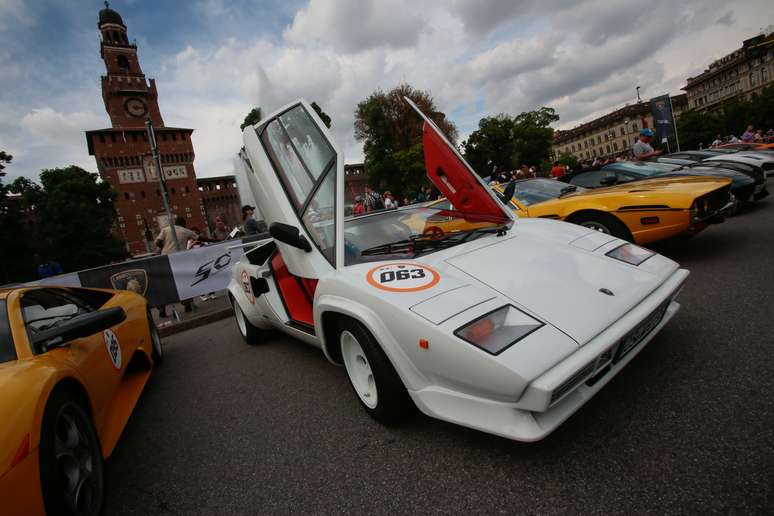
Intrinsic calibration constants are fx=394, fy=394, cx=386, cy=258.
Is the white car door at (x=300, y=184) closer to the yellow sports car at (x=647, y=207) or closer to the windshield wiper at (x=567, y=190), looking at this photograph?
the yellow sports car at (x=647, y=207)

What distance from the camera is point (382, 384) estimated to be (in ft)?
6.37

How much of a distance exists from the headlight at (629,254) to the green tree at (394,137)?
38.5 m

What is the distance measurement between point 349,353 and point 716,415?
5.68ft

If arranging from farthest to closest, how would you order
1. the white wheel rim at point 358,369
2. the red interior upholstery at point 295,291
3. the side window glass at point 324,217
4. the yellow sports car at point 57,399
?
the red interior upholstery at point 295,291 → the side window glass at point 324,217 → the white wheel rim at point 358,369 → the yellow sports car at point 57,399

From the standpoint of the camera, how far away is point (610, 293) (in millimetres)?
1887

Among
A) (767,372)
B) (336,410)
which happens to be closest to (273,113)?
(336,410)

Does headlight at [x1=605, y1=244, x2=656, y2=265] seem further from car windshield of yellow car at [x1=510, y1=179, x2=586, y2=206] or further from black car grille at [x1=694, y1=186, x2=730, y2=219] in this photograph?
car windshield of yellow car at [x1=510, y1=179, x2=586, y2=206]

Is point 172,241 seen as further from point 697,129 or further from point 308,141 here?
point 697,129

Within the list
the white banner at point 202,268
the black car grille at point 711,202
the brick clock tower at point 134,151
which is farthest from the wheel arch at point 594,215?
the brick clock tower at point 134,151

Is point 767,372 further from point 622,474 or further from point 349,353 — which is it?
point 349,353

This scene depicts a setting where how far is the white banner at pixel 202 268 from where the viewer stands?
6.75 m

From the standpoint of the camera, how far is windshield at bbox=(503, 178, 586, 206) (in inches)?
201

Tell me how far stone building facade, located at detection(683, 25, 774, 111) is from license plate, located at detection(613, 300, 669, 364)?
70773 mm

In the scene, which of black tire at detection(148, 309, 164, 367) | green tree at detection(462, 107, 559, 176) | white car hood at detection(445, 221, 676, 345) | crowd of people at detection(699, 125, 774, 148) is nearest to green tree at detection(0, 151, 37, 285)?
black tire at detection(148, 309, 164, 367)
